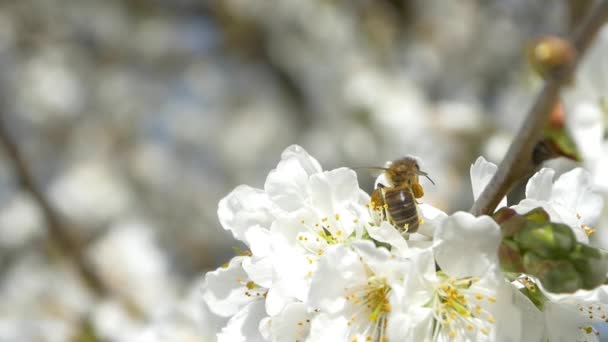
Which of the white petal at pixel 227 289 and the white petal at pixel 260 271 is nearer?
the white petal at pixel 260 271

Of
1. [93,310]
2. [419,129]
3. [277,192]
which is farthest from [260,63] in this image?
[277,192]

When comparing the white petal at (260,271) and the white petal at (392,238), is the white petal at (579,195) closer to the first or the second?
the white petal at (392,238)

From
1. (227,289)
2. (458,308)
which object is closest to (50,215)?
(227,289)

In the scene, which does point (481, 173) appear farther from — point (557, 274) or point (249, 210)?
point (249, 210)

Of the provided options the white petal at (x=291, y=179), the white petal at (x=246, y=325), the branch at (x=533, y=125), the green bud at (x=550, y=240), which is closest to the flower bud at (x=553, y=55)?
the branch at (x=533, y=125)

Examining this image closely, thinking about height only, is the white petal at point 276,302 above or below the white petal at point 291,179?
below
